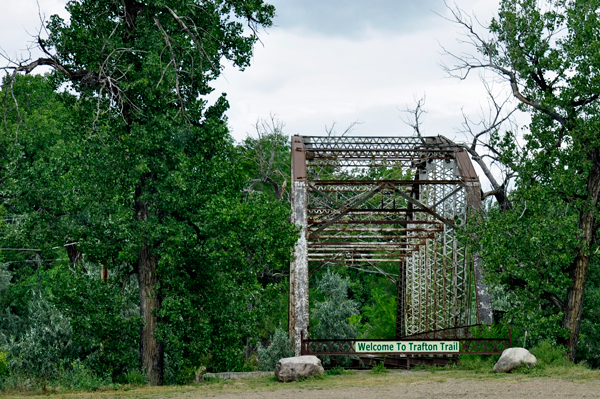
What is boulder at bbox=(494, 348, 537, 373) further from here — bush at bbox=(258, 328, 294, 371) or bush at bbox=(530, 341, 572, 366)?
bush at bbox=(258, 328, 294, 371)

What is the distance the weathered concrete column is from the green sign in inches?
72.2

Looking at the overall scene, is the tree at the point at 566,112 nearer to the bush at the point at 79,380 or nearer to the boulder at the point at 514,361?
the boulder at the point at 514,361

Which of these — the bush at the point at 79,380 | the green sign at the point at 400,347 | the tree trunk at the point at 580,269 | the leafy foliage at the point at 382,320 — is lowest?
the leafy foliage at the point at 382,320

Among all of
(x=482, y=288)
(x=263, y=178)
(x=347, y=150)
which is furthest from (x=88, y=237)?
(x=263, y=178)

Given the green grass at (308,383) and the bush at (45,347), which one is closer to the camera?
the green grass at (308,383)

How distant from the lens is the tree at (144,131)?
16219mm

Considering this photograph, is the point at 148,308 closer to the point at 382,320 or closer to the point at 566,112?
the point at 566,112

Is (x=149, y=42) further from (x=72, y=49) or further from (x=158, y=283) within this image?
(x=158, y=283)

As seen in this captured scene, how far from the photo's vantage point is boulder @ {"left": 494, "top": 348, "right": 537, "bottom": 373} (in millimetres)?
15438

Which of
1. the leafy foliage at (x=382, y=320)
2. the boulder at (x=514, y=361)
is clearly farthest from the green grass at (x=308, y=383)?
the leafy foliage at (x=382, y=320)

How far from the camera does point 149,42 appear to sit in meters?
16.7

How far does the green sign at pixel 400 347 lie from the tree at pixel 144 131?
5359mm

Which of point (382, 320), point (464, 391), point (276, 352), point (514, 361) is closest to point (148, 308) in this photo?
point (276, 352)

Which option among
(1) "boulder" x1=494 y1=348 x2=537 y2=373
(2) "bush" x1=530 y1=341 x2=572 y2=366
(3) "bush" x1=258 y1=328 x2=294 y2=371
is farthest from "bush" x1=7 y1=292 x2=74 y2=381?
(2) "bush" x1=530 y1=341 x2=572 y2=366
